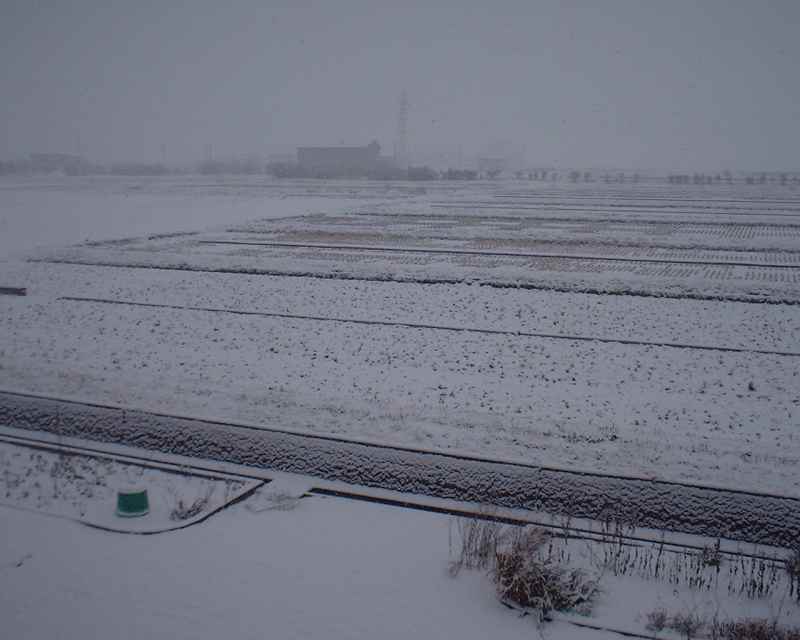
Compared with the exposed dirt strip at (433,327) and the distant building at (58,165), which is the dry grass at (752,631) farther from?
the distant building at (58,165)

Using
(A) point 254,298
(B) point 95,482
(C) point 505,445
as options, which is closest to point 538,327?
(C) point 505,445

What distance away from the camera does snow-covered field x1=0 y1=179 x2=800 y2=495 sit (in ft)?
23.9

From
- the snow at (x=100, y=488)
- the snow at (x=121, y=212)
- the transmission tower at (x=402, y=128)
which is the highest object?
the transmission tower at (x=402, y=128)

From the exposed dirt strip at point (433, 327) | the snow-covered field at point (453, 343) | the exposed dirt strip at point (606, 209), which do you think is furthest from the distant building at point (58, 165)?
the exposed dirt strip at point (433, 327)

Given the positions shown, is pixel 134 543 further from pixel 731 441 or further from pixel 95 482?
pixel 731 441

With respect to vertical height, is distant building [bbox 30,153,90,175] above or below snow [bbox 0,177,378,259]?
above

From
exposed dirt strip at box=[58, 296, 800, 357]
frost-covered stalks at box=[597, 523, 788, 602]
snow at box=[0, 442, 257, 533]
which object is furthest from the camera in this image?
exposed dirt strip at box=[58, 296, 800, 357]

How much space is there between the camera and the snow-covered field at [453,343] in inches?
286

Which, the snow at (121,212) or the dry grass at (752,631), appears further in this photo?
the snow at (121,212)

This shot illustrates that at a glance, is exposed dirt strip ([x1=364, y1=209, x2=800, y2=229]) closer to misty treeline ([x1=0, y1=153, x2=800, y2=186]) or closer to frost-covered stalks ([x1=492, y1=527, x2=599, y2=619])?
frost-covered stalks ([x1=492, y1=527, x2=599, y2=619])

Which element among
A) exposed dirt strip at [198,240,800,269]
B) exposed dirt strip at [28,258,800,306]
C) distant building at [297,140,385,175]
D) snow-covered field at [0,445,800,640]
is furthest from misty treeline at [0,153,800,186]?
snow-covered field at [0,445,800,640]

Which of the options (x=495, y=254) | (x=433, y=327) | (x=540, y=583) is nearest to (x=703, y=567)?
(x=540, y=583)

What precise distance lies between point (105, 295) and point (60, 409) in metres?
5.96

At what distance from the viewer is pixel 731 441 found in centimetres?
696
